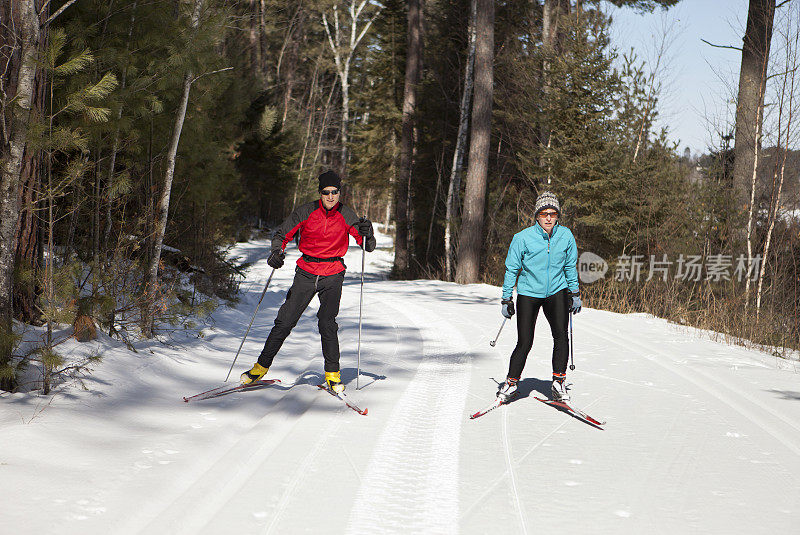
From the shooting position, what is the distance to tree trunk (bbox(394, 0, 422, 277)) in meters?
25.2

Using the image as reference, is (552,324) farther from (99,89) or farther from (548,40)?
(548,40)

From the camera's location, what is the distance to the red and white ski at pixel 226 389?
19.3ft

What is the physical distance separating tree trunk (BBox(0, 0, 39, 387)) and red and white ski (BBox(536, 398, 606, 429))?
4578 millimetres

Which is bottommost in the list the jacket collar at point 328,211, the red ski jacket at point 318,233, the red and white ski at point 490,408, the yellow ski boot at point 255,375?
the red and white ski at point 490,408

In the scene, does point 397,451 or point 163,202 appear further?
point 163,202

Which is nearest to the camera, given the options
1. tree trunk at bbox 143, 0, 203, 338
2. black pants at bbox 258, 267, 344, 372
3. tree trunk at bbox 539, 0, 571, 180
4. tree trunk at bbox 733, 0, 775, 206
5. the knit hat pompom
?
the knit hat pompom

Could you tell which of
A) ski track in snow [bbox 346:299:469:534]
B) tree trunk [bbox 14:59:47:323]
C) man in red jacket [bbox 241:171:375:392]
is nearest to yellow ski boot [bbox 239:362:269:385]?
man in red jacket [bbox 241:171:375:392]

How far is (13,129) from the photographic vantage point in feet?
16.1

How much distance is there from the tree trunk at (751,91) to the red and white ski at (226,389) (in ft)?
39.5

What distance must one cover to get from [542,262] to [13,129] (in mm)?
4490

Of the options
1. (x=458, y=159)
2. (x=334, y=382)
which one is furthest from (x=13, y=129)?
(x=458, y=159)

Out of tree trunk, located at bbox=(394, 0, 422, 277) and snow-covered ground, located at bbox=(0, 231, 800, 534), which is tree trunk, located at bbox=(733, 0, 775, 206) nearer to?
snow-covered ground, located at bbox=(0, 231, 800, 534)

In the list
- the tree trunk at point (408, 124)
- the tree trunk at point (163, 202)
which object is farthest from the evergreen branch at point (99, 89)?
the tree trunk at point (408, 124)

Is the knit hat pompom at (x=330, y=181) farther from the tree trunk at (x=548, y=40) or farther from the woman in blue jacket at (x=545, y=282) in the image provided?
the tree trunk at (x=548, y=40)
